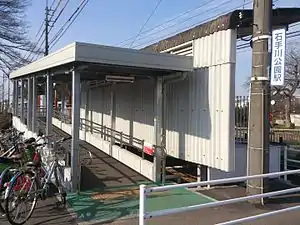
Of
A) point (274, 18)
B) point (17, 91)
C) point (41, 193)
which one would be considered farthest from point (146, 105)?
point (17, 91)

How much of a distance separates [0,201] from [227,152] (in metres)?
4.38

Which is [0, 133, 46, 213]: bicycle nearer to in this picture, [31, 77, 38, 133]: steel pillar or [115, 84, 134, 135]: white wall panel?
[31, 77, 38, 133]: steel pillar

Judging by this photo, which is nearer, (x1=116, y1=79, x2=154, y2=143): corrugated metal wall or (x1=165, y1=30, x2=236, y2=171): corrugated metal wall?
(x1=165, y1=30, x2=236, y2=171): corrugated metal wall

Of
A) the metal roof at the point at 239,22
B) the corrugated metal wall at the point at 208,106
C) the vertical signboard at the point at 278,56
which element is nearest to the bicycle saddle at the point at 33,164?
the corrugated metal wall at the point at 208,106

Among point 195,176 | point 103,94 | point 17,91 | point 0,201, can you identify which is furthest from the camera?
point 17,91

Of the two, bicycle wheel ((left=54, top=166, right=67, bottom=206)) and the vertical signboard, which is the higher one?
the vertical signboard

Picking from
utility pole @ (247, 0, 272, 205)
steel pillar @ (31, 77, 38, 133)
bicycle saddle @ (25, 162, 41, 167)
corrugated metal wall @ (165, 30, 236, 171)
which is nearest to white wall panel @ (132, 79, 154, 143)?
corrugated metal wall @ (165, 30, 236, 171)

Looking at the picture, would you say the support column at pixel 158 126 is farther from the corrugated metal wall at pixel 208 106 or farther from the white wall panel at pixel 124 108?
the white wall panel at pixel 124 108

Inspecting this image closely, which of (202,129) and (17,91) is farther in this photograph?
(17,91)

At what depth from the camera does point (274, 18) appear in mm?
7863

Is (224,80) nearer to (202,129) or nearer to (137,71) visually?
(202,129)

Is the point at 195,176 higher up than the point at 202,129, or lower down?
lower down

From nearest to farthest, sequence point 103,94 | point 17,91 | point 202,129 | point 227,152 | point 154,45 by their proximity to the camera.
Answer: point 227,152
point 202,129
point 154,45
point 103,94
point 17,91

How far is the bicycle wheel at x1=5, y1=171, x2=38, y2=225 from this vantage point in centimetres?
541
